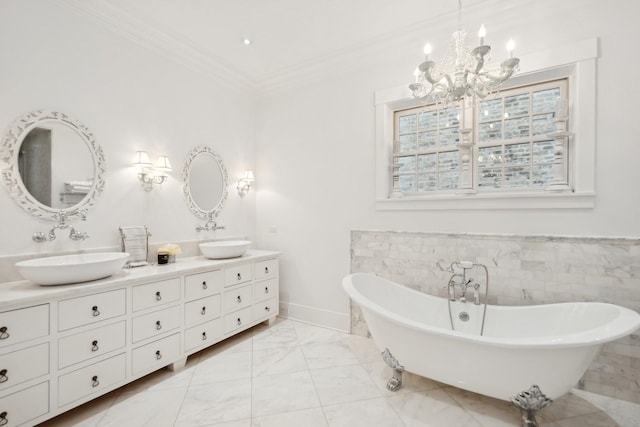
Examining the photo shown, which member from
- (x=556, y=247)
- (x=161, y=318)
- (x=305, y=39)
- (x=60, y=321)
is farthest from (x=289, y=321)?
(x=305, y=39)

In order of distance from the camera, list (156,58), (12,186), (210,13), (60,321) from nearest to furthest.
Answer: (60,321) < (12,186) < (210,13) < (156,58)

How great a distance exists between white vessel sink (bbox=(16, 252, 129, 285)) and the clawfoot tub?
173 centimetres

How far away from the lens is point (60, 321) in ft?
5.68

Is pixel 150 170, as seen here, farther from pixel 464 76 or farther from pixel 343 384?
pixel 464 76

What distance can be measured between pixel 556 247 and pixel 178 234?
A: 3.39 m

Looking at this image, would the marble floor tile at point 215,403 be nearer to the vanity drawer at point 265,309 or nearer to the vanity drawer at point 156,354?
the vanity drawer at point 156,354

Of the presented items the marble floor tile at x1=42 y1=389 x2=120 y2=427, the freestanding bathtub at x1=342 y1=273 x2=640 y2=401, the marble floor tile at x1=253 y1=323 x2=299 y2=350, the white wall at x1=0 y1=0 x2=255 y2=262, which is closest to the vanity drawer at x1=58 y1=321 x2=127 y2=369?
the marble floor tile at x1=42 y1=389 x2=120 y2=427

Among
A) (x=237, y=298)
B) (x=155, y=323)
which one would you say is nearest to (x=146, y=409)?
(x=155, y=323)

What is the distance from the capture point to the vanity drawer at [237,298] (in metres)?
2.80

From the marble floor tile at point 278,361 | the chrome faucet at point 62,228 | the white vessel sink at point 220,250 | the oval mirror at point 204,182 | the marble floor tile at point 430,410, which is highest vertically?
the oval mirror at point 204,182

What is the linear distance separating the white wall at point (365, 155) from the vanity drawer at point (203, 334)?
1.06 metres

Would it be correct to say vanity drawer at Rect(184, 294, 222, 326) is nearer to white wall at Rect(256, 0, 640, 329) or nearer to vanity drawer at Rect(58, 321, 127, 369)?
vanity drawer at Rect(58, 321, 127, 369)

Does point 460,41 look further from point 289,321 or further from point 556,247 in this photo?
point 289,321

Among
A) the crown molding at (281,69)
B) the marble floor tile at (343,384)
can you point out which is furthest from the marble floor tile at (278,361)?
the crown molding at (281,69)
